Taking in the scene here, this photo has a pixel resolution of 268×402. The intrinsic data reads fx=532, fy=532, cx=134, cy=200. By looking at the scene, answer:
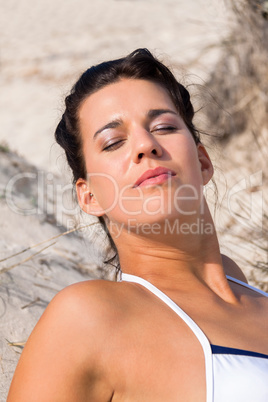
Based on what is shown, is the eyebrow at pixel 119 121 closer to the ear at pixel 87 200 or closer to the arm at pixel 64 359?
the ear at pixel 87 200

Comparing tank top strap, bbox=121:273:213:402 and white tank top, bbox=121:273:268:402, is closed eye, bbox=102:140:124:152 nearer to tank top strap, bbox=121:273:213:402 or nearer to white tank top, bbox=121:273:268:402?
tank top strap, bbox=121:273:213:402

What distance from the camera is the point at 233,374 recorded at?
117cm

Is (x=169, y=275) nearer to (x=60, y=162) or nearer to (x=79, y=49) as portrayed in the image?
(x=60, y=162)

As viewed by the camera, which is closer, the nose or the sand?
the nose

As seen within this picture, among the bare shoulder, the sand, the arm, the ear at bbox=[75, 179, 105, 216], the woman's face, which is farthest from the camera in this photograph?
the sand

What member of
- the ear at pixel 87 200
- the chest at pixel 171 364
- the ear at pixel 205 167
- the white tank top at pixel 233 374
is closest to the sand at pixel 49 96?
the ear at pixel 87 200

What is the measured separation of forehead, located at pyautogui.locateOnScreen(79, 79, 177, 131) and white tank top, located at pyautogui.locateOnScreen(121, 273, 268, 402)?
646 millimetres

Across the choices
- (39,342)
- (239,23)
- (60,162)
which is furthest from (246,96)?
(39,342)

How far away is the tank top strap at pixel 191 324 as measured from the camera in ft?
3.81

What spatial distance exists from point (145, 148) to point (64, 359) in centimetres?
60

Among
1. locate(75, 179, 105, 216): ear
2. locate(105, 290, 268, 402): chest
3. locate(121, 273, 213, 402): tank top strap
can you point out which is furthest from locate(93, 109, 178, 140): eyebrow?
locate(105, 290, 268, 402): chest

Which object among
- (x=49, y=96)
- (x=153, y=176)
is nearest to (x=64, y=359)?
(x=153, y=176)

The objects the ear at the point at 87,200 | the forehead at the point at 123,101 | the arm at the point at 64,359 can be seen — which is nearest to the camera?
the arm at the point at 64,359

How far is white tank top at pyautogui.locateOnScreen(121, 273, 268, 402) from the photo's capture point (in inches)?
45.4
